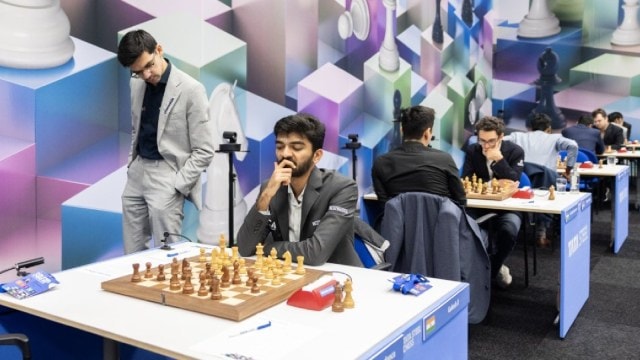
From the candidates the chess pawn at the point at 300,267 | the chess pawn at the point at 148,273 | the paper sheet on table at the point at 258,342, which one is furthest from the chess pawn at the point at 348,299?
the chess pawn at the point at 148,273

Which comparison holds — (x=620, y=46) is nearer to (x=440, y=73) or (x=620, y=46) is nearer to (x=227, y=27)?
(x=440, y=73)

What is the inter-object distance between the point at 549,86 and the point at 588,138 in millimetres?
2822

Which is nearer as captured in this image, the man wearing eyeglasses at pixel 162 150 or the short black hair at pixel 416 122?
the man wearing eyeglasses at pixel 162 150

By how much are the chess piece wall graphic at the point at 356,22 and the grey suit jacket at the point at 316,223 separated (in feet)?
11.0

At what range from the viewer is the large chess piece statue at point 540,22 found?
9.98 m

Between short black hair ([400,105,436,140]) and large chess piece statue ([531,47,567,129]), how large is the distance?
279 inches

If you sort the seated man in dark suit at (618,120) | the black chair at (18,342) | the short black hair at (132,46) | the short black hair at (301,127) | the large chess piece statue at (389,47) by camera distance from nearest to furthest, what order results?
1. the black chair at (18,342)
2. the short black hair at (301,127)
3. the short black hair at (132,46)
4. the large chess piece statue at (389,47)
5. the seated man in dark suit at (618,120)

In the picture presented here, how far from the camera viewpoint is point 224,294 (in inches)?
65.5

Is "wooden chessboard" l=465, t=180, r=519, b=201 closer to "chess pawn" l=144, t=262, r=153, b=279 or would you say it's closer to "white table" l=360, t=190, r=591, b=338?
"white table" l=360, t=190, r=591, b=338

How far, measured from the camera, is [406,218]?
299cm

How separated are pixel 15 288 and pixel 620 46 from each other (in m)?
10.1

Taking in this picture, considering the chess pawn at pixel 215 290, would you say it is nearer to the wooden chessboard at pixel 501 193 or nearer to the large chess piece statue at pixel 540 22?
the wooden chessboard at pixel 501 193

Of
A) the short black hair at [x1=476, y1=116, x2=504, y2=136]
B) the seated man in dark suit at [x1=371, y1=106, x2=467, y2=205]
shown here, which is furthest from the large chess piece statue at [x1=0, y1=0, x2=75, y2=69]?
the short black hair at [x1=476, y1=116, x2=504, y2=136]

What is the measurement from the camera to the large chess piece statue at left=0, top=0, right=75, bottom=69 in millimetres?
2898
